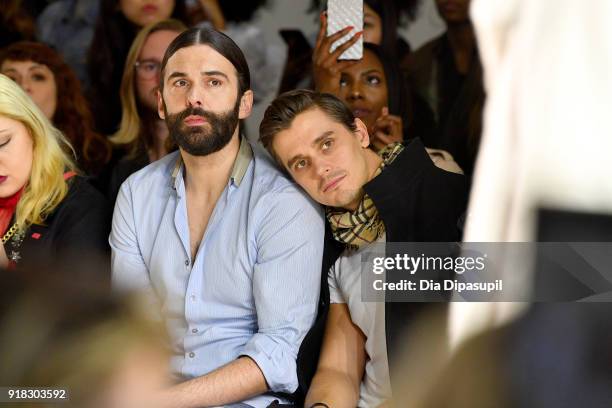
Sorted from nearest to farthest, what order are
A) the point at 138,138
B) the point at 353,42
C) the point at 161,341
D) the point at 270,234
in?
1. the point at 161,341
2. the point at 270,234
3. the point at 353,42
4. the point at 138,138

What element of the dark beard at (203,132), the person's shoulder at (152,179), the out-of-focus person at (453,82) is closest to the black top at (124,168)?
the person's shoulder at (152,179)

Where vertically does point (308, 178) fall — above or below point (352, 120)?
below

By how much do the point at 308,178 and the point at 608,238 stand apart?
78cm

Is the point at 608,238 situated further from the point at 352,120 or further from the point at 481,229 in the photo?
the point at 352,120

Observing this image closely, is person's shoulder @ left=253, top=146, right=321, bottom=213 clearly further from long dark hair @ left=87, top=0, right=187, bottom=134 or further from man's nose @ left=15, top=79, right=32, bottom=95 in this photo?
man's nose @ left=15, top=79, right=32, bottom=95

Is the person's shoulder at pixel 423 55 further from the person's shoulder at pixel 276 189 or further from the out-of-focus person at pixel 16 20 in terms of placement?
the out-of-focus person at pixel 16 20

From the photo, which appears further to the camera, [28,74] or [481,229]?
[28,74]

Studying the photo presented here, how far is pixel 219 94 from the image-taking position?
7.55 feet

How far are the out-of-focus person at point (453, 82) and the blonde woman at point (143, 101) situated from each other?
0.77 metres

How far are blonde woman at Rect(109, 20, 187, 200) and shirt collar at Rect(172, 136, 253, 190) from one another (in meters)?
0.42

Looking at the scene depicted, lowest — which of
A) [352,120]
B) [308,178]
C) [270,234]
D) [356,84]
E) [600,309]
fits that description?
[600,309]

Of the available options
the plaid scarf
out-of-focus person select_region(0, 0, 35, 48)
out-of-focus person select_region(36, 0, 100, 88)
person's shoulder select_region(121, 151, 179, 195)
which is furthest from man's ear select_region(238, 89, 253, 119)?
out-of-focus person select_region(0, 0, 35, 48)

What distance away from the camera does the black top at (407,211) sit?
221 cm

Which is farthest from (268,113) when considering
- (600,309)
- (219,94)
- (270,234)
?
(600,309)
